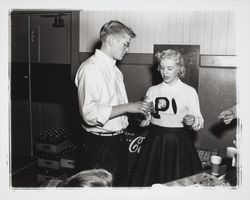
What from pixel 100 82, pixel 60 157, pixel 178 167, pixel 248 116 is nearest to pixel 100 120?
pixel 100 82

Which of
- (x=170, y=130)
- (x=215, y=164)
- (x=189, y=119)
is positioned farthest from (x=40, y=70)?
(x=215, y=164)

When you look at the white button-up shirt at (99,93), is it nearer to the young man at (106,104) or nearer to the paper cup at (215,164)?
the young man at (106,104)

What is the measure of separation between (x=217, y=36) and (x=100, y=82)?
4.01 feet

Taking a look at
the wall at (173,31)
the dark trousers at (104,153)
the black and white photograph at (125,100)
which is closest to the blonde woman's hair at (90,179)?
the black and white photograph at (125,100)

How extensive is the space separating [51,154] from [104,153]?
3.46 feet

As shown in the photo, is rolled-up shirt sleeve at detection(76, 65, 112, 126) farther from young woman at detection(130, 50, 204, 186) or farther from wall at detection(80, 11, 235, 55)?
wall at detection(80, 11, 235, 55)

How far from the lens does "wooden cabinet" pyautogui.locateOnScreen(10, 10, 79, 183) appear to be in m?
2.73

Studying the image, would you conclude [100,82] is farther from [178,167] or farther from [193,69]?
[193,69]

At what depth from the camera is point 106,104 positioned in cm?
152

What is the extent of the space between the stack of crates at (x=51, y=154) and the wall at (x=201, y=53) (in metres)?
0.76

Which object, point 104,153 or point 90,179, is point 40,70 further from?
point 90,179

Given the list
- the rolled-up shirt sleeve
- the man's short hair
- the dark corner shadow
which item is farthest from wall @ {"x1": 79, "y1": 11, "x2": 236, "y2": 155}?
the rolled-up shirt sleeve

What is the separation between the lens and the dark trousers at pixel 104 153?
5.22ft

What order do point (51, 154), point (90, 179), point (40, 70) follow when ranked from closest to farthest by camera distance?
1. point (90, 179)
2. point (51, 154)
3. point (40, 70)
